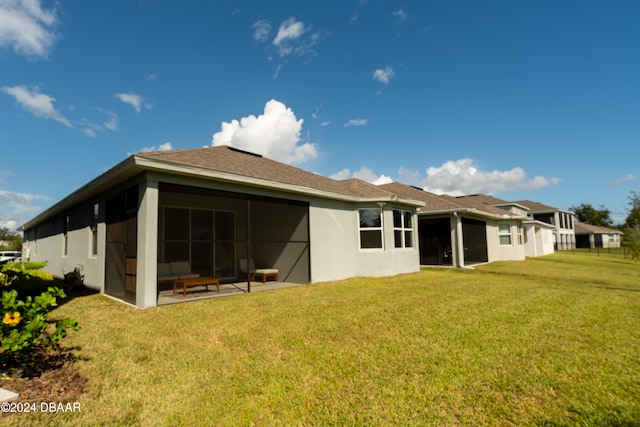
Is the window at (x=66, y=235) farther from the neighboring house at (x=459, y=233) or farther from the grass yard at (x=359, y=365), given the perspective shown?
the neighboring house at (x=459, y=233)

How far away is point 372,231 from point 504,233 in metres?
14.7

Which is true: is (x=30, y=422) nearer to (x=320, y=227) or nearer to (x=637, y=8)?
(x=320, y=227)

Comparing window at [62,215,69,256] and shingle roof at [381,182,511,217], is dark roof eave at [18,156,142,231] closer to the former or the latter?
window at [62,215,69,256]

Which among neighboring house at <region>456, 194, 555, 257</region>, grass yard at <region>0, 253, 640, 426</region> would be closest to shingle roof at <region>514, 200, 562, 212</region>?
neighboring house at <region>456, 194, 555, 257</region>

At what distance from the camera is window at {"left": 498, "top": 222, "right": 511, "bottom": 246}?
21844 mm

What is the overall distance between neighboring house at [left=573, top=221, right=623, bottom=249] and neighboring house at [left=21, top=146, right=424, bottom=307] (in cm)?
5051

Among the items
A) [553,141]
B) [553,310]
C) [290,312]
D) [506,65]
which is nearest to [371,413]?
[290,312]

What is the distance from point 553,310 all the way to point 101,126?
2198 cm

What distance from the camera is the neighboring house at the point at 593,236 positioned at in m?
47.6

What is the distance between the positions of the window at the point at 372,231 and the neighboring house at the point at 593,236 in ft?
171

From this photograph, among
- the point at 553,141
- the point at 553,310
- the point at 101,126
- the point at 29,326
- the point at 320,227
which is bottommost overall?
the point at 553,310

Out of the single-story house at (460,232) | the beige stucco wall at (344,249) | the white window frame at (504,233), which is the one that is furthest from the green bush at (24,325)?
the white window frame at (504,233)

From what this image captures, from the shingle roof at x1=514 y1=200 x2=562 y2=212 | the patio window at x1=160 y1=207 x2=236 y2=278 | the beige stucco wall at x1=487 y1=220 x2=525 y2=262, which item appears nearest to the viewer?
the patio window at x1=160 y1=207 x2=236 y2=278

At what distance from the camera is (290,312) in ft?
20.9
